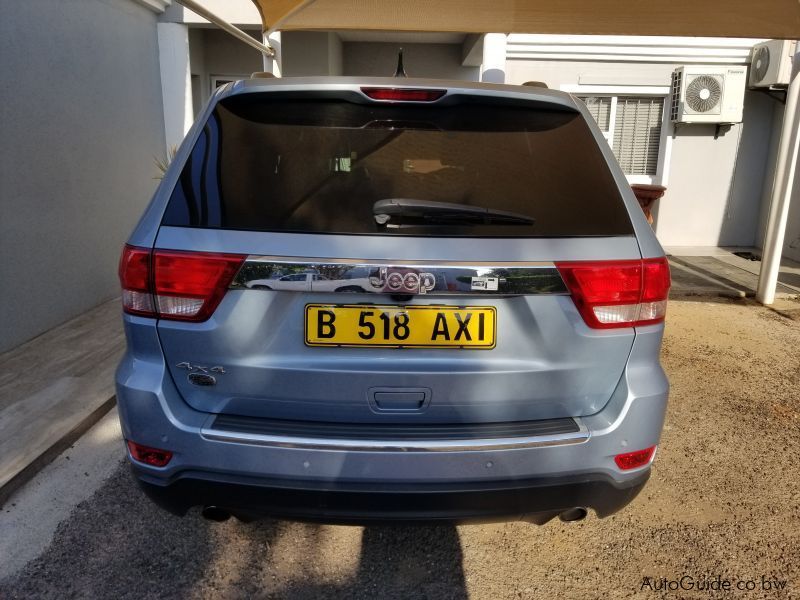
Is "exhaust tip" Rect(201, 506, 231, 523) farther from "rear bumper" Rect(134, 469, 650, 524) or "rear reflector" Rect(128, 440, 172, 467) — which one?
"rear reflector" Rect(128, 440, 172, 467)

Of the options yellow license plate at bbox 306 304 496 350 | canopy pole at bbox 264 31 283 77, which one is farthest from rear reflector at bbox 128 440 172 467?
canopy pole at bbox 264 31 283 77

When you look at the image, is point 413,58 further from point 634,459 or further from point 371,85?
point 634,459

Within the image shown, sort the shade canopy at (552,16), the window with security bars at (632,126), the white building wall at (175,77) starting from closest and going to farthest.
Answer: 1. the shade canopy at (552,16)
2. the white building wall at (175,77)
3. the window with security bars at (632,126)

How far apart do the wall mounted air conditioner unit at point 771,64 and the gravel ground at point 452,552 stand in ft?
22.1

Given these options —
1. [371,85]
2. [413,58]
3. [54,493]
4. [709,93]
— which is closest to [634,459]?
[371,85]

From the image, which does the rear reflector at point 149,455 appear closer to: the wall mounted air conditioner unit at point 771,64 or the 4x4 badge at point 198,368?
the 4x4 badge at point 198,368

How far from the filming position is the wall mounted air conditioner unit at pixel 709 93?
8.21 meters

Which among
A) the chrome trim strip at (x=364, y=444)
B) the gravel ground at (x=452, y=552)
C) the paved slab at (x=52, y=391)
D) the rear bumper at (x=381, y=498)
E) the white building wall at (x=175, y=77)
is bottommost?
the gravel ground at (x=452, y=552)

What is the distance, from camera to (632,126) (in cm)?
887

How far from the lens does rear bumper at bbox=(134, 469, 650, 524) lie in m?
1.77

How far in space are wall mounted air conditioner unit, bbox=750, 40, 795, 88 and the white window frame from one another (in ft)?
3.71

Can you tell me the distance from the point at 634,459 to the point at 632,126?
26.4ft

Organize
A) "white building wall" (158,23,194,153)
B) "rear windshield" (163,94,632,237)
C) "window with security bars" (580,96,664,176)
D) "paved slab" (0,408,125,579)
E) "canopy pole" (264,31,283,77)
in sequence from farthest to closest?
"window with security bars" (580,96,664,176)
"white building wall" (158,23,194,153)
"canopy pole" (264,31,283,77)
"paved slab" (0,408,125,579)
"rear windshield" (163,94,632,237)

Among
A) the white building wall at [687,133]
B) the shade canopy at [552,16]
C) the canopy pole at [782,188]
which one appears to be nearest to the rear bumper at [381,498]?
the shade canopy at [552,16]
